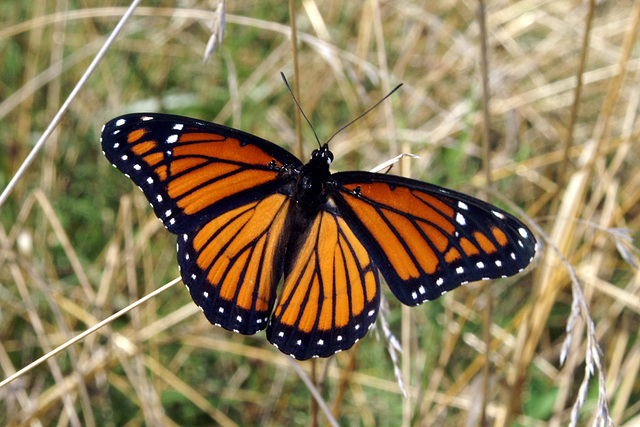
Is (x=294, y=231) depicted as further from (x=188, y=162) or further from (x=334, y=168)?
(x=334, y=168)

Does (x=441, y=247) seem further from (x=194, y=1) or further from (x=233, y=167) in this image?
(x=194, y=1)

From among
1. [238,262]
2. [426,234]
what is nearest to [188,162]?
[238,262]

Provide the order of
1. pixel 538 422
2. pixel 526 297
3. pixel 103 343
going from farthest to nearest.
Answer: pixel 526 297 → pixel 103 343 → pixel 538 422

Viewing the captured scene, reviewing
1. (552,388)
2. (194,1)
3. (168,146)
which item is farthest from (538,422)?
(194,1)

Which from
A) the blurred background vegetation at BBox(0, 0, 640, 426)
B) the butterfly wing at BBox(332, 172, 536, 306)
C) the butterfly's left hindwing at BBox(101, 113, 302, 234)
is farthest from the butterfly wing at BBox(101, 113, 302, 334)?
the blurred background vegetation at BBox(0, 0, 640, 426)

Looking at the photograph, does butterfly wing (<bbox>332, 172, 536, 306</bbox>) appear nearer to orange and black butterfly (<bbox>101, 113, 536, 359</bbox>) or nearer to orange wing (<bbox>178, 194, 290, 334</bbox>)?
orange and black butterfly (<bbox>101, 113, 536, 359</bbox>)

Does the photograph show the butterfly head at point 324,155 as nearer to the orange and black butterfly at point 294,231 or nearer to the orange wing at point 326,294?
the orange and black butterfly at point 294,231
